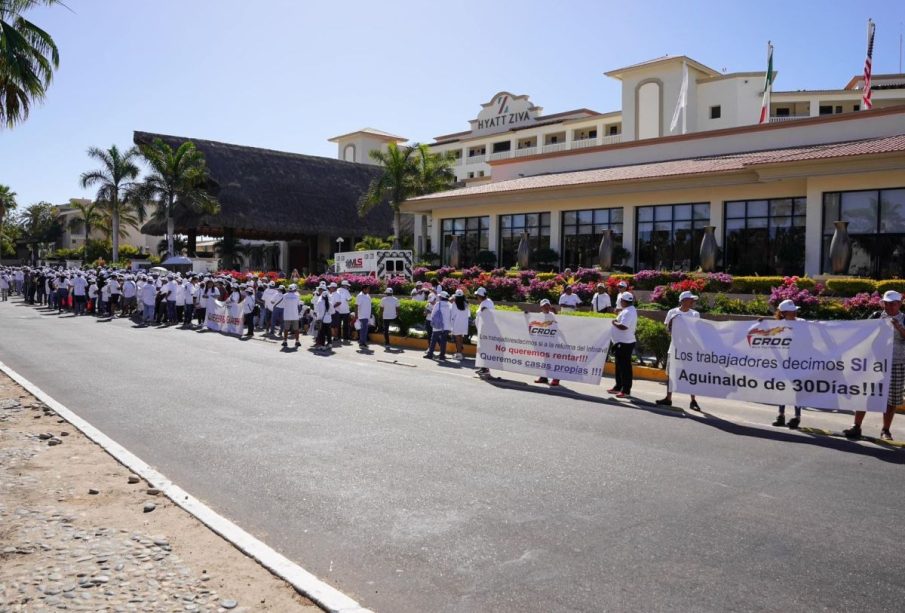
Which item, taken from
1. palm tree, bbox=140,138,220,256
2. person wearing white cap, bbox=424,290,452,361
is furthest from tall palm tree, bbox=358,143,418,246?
person wearing white cap, bbox=424,290,452,361

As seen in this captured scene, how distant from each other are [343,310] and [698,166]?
624 inches

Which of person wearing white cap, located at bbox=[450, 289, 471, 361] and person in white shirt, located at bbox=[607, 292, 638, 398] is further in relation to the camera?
person wearing white cap, located at bbox=[450, 289, 471, 361]

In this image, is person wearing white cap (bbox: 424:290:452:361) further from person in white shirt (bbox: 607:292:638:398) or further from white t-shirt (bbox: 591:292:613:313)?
person in white shirt (bbox: 607:292:638:398)

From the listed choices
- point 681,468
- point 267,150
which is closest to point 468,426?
point 681,468

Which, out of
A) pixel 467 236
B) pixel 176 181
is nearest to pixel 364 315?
pixel 467 236

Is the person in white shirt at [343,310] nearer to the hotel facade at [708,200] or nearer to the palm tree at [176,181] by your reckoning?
the hotel facade at [708,200]

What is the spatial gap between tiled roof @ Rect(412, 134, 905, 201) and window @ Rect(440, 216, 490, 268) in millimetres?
1598

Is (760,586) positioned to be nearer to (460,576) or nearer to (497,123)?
(460,576)

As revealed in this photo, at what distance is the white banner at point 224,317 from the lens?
21.5m

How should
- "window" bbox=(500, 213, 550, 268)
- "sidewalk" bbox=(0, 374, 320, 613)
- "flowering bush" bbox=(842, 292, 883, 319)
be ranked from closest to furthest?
"sidewalk" bbox=(0, 374, 320, 613) < "flowering bush" bbox=(842, 292, 883, 319) < "window" bbox=(500, 213, 550, 268)

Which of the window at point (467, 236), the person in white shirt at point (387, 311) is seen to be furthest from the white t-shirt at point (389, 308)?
the window at point (467, 236)

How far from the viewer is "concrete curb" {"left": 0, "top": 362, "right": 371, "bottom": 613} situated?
14.0 ft

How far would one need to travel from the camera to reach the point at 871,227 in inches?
884

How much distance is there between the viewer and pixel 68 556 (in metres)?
4.73
